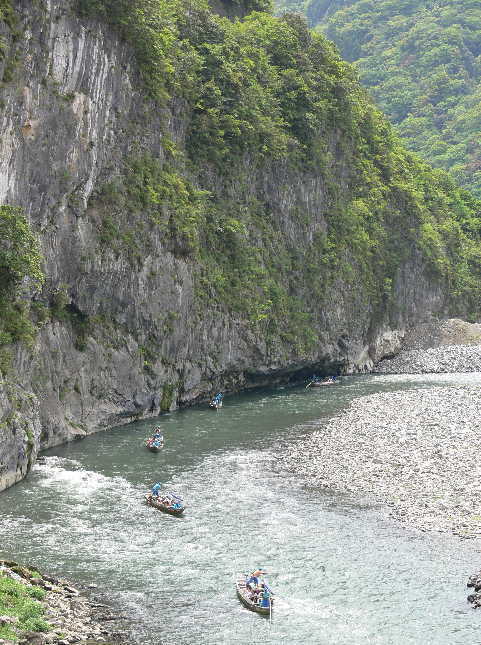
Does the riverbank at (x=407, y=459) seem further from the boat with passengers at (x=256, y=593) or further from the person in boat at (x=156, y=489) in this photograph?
the boat with passengers at (x=256, y=593)

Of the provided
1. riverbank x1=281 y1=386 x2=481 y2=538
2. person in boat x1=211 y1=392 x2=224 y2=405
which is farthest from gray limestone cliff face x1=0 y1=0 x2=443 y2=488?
riverbank x1=281 y1=386 x2=481 y2=538

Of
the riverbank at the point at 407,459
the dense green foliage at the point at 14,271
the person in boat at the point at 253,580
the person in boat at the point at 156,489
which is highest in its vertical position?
the dense green foliage at the point at 14,271

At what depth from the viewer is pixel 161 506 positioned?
39.2 meters

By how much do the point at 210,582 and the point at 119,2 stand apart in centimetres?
4055

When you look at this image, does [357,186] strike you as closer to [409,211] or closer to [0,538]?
[409,211]

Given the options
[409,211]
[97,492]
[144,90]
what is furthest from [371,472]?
[409,211]

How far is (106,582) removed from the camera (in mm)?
31312

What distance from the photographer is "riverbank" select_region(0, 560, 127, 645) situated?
2542 cm

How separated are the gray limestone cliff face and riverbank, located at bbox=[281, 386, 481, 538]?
1332 cm

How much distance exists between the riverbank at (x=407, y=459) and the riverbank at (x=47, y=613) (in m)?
15.8

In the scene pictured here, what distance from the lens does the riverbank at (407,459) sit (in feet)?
130

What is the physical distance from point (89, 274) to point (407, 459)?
2416 centimetres

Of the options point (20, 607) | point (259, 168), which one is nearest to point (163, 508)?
point (20, 607)

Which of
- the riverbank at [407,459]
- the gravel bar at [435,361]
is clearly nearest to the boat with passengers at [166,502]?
the riverbank at [407,459]
